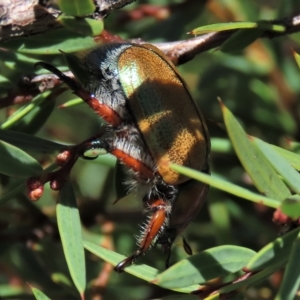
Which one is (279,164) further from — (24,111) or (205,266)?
(24,111)

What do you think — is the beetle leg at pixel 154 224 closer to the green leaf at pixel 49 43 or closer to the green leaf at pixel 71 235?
the green leaf at pixel 71 235

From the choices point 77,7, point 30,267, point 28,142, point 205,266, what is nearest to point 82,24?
point 77,7

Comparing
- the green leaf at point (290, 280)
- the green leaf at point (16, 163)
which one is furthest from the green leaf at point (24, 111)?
the green leaf at point (290, 280)

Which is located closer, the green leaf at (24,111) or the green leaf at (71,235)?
the green leaf at (71,235)

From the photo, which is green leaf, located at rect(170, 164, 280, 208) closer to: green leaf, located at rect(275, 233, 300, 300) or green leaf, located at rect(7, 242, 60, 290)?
green leaf, located at rect(275, 233, 300, 300)

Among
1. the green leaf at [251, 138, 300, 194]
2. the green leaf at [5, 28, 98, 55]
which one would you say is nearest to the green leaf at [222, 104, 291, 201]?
the green leaf at [251, 138, 300, 194]

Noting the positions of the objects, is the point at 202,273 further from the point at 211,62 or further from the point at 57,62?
the point at 211,62

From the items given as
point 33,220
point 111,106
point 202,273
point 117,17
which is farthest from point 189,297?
point 117,17
